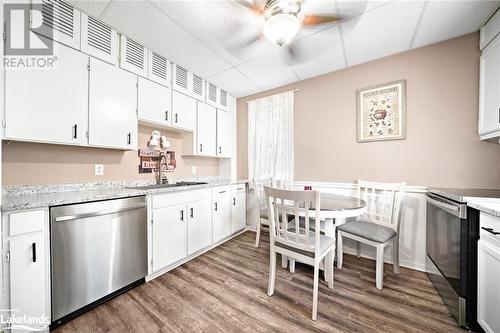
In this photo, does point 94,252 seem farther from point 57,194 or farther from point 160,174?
point 160,174

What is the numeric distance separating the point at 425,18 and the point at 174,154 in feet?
11.3

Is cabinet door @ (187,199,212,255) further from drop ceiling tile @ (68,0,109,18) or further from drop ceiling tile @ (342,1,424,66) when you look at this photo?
drop ceiling tile @ (342,1,424,66)

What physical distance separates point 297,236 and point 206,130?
7.59ft

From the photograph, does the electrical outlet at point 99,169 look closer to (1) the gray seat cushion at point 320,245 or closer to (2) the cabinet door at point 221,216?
(2) the cabinet door at point 221,216

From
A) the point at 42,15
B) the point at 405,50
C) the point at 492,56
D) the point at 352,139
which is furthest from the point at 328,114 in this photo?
the point at 42,15

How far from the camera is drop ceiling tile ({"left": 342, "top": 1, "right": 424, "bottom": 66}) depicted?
1.71 meters

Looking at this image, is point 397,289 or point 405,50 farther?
point 405,50

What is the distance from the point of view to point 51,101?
1.61 metres

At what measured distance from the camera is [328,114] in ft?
9.32

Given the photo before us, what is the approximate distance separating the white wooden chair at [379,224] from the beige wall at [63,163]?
2762 mm

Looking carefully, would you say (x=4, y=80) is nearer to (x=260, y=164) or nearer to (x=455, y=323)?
(x=260, y=164)

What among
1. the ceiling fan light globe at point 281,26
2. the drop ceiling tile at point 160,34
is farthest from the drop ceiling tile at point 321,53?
the drop ceiling tile at point 160,34

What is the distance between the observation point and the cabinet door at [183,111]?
Answer: 2.64m

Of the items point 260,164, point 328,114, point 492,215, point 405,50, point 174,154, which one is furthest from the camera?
point 260,164
